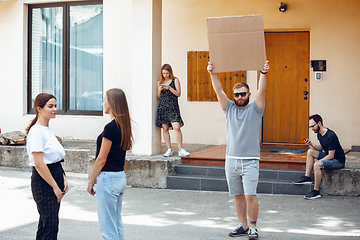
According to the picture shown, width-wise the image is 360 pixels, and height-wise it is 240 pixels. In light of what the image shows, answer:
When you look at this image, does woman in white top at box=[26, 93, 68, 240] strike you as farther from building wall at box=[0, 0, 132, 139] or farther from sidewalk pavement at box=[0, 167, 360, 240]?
building wall at box=[0, 0, 132, 139]

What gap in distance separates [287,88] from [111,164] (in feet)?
23.0

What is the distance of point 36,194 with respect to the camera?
3.49 meters

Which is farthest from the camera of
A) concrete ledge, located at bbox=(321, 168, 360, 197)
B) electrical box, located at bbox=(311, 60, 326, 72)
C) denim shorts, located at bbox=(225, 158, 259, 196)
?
electrical box, located at bbox=(311, 60, 326, 72)

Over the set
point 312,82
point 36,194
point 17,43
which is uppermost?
point 17,43

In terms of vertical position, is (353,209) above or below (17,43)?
below

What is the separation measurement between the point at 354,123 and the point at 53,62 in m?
7.54

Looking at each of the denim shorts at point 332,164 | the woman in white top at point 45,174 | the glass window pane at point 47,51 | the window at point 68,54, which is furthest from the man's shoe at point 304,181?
Answer: the glass window pane at point 47,51

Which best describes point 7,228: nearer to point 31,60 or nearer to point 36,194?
point 36,194

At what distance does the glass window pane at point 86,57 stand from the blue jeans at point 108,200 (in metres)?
7.56

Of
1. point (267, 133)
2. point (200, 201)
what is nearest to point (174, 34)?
point (267, 133)

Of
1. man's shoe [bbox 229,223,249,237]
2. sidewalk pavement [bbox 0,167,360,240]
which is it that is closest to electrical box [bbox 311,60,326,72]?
sidewalk pavement [bbox 0,167,360,240]

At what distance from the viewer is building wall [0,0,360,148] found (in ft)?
30.0

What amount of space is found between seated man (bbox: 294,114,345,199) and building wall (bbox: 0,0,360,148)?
2842mm

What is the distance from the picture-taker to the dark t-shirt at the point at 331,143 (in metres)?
6.46
